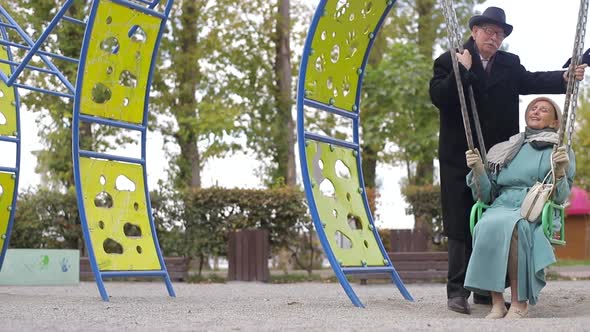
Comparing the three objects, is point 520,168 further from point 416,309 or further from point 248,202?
point 248,202

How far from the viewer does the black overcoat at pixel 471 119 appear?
280 inches

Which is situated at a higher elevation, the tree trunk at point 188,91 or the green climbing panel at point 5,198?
the tree trunk at point 188,91

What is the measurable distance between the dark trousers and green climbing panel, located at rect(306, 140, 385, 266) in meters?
0.81

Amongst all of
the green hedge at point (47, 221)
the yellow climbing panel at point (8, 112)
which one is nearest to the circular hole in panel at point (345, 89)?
the yellow climbing panel at point (8, 112)

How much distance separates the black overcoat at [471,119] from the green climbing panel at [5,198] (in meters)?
4.88

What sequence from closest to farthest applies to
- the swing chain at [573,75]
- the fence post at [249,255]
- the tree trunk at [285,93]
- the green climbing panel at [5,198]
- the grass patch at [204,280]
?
the swing chain at [573,75] < the green climbing panel at [5,198] < the grass patch at [204,280] < the fence post at [249,255] < the tree trunk at [285,93]

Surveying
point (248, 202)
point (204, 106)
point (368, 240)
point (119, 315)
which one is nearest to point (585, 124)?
point (204, 106)

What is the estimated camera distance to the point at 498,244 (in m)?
6.26

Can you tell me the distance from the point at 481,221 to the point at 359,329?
149 cm

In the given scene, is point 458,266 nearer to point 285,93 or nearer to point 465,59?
point 465,59

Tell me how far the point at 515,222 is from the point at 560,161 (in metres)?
0.50

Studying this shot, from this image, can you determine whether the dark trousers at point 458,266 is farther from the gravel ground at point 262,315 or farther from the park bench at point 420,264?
the park bench at point 420,264

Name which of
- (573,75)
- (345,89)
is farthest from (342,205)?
(573,75)

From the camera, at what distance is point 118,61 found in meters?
8.91
